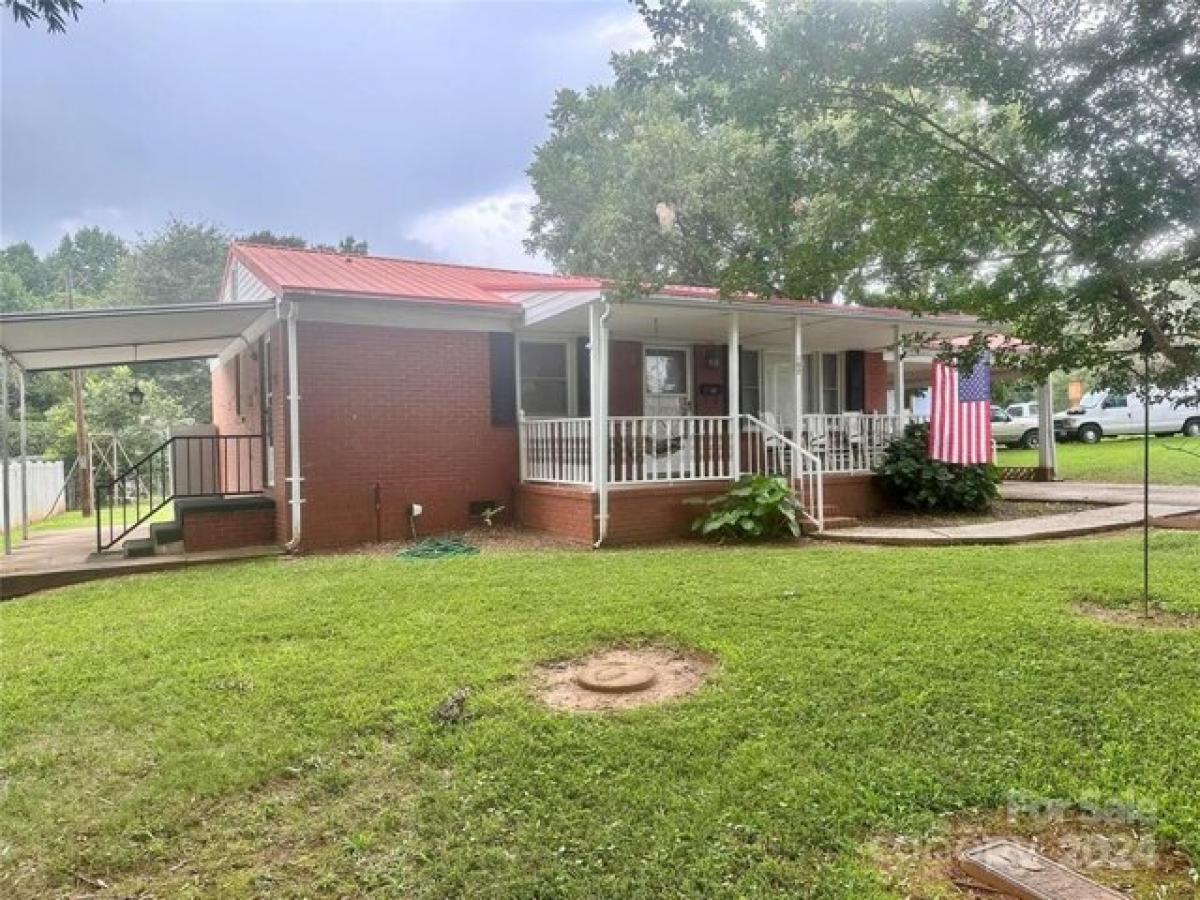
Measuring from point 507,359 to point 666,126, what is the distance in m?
12.5

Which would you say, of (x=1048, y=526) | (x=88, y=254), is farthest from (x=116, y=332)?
(x=88, y=254)

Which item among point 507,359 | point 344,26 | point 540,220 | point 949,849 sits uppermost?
point 540,220

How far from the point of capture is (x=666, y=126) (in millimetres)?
20391

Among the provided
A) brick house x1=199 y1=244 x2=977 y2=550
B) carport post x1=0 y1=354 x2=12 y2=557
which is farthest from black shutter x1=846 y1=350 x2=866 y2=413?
carport post x1=0 y1=354 x2=12 y2=557

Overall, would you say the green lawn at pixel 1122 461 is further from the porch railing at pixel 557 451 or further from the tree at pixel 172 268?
the tree at pixel 172 268

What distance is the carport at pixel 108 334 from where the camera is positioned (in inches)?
307

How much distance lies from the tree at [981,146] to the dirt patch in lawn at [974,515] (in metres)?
6.39

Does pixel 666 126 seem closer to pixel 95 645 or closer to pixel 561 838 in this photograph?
pixel 95 645

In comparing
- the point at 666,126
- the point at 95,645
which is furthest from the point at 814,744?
the point at 666,126

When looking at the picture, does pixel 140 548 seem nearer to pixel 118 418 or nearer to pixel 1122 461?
pixel 1122 461

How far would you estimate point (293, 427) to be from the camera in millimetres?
9164

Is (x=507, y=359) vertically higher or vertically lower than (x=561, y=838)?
higher

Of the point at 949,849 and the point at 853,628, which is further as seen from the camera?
the point at 853,628

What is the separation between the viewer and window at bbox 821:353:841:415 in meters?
14.2
